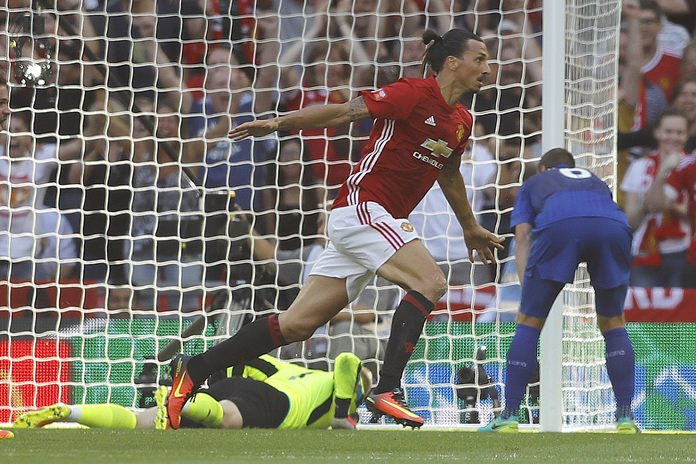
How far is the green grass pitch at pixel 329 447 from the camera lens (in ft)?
15.7

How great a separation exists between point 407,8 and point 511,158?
4.64ft

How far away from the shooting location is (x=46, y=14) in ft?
29.9

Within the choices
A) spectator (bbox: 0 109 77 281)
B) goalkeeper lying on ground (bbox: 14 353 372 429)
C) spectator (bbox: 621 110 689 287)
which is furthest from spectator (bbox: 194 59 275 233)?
spectator (bbox: 621 110 689 287)

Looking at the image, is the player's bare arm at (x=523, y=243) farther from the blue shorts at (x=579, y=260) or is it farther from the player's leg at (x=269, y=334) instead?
the player's leg at (x=269, y=334)

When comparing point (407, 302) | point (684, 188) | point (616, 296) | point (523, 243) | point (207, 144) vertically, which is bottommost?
point (407, 302)

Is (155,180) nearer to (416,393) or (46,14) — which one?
(46,14)

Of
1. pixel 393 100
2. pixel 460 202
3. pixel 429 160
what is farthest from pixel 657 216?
pixel 393 100

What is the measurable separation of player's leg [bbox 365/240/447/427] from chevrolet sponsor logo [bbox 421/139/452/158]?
0.49m

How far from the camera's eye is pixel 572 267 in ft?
23.1

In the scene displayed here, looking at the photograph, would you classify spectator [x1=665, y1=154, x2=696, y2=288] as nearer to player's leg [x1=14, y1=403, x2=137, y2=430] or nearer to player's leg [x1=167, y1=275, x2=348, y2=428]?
player's leg [x1=14, y1=403, x2=137, y2=430]

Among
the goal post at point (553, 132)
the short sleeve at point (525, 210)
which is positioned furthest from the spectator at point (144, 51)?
the short sleeve at point (525, 210)

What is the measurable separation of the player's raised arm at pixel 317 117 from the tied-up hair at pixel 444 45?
2.14 ft

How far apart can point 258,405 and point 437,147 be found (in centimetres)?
210

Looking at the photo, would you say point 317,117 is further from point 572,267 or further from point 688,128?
point 688,128
